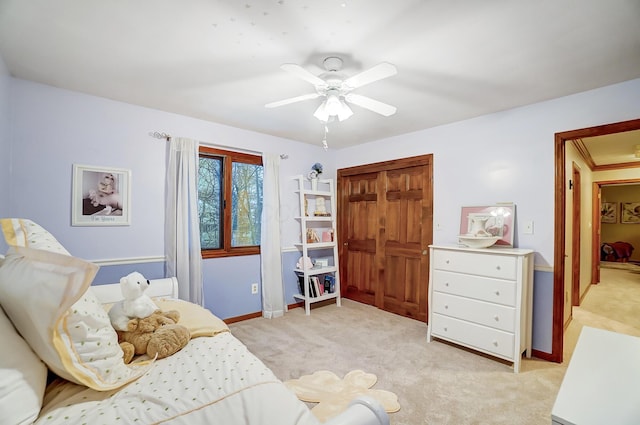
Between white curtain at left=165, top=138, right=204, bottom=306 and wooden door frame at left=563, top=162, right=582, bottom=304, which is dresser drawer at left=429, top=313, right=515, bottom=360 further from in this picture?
white curtain at left=165, top=138, right=204, bottom=306

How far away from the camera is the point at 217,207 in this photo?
11.1ft

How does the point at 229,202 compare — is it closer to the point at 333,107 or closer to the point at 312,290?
the point at 312,290

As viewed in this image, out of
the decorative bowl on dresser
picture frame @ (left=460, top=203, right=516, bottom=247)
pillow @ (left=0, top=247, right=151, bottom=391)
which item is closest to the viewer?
pillow @ (left=0, top=247, right=151, bottom=391)

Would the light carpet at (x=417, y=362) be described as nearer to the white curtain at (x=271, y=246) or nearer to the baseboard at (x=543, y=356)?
the baseboard at (x=543, y=356)

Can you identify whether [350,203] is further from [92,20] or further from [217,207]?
[92,20]

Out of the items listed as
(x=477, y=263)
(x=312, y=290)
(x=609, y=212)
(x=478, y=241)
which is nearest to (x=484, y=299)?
(x=477, y=263)

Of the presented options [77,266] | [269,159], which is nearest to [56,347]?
[77,266]

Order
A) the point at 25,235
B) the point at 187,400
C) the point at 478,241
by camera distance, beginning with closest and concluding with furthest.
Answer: the point at 187,400
the point at 25,235
the point at 478,241

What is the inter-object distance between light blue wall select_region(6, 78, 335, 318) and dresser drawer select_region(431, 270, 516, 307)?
7.66 feet

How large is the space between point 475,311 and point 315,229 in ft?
7.60

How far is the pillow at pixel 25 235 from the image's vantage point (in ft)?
3.38

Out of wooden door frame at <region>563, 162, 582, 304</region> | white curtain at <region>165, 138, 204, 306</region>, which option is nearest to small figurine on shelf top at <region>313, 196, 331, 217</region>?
white curtain at <region>165, 138, 204, 306</region>

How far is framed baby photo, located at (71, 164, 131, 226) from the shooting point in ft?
8.04

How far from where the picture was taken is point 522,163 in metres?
2.71
